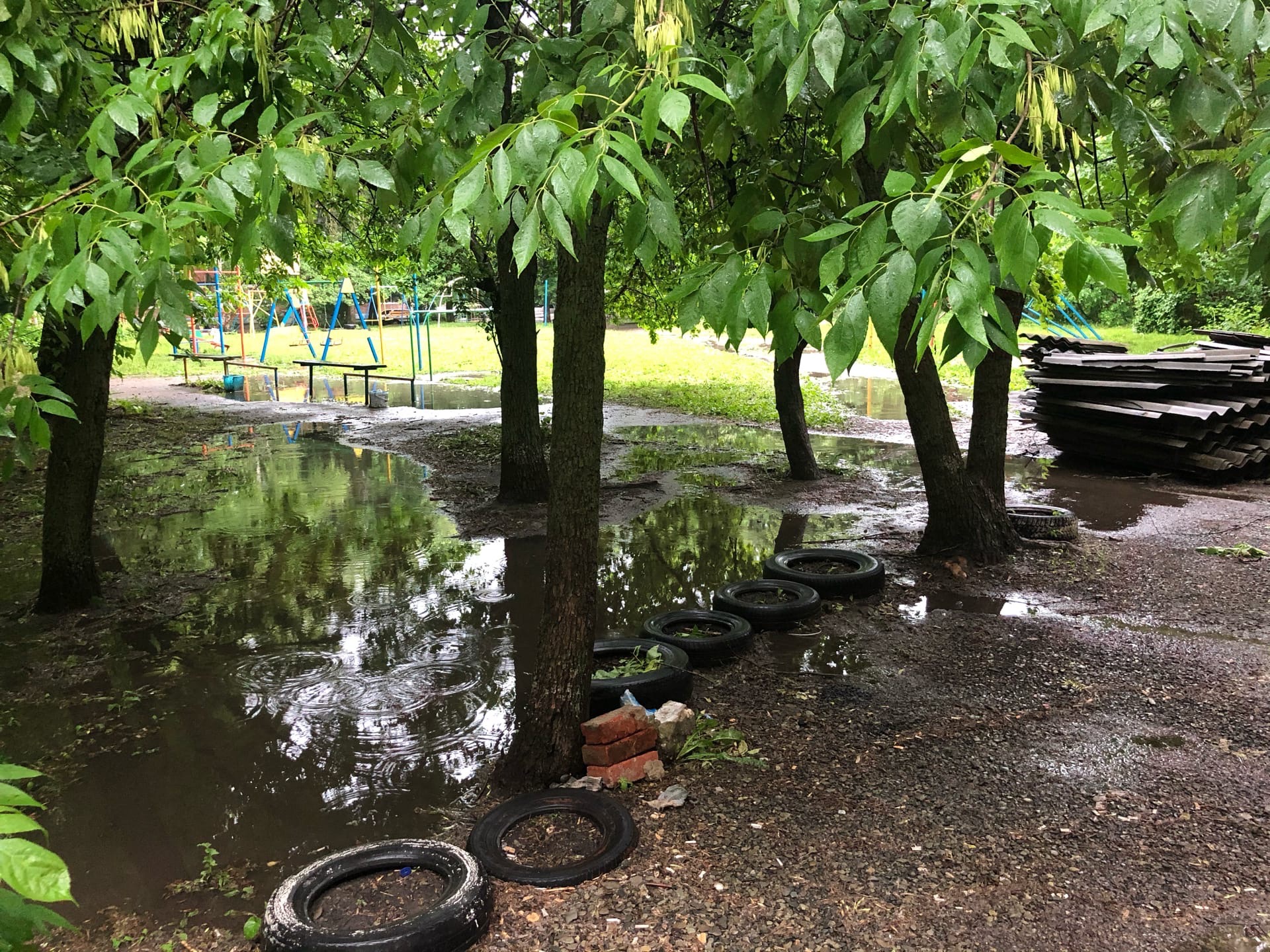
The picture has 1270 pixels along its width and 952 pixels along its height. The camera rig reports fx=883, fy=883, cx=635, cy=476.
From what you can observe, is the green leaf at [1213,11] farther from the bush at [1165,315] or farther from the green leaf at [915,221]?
the bush at [1165,315]

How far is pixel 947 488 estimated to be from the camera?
7.85m

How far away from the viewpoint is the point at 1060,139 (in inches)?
90.4

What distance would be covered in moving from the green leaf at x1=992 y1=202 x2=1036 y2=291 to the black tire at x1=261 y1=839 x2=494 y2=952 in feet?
8.68

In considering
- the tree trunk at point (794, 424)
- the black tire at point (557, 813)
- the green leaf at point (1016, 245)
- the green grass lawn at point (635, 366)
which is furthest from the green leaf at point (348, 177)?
the green grass lawn at point (635, 366)

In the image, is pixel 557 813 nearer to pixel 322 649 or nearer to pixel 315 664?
pixel 315 664

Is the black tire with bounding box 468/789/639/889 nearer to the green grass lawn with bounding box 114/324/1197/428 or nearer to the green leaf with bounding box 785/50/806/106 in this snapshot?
the green leaf with bounding box 785/50/806/106

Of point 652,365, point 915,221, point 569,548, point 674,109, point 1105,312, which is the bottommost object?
point 569,548

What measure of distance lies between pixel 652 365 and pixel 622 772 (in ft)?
74.4

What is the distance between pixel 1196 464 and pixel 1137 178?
903 cm

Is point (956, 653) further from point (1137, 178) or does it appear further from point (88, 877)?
point (88, 877)

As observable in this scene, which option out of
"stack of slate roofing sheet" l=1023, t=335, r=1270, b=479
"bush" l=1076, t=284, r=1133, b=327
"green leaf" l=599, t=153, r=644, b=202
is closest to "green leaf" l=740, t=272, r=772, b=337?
"green leaf" l=599, t=153, r=644, b=202

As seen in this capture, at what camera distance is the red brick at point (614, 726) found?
4.18 meters

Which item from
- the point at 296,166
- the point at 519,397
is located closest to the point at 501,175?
the point at 296,166

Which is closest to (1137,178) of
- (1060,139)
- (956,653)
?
(1060,139)
